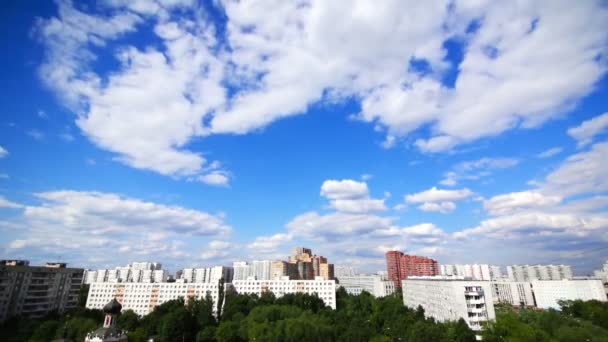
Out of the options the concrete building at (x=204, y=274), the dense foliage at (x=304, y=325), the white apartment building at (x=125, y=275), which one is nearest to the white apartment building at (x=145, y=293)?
the dense foliage at (x=304, y=325)

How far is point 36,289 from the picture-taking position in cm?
5331

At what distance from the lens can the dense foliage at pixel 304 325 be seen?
33.9m

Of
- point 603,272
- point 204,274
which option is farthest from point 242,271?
point 603,272

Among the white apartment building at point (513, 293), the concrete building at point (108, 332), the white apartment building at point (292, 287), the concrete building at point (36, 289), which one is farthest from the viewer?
the white apartment building at point (513, 293)

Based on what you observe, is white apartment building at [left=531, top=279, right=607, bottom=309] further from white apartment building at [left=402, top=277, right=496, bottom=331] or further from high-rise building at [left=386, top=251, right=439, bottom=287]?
white apartment building at [left=402, top=277, right=496, bottom=331]

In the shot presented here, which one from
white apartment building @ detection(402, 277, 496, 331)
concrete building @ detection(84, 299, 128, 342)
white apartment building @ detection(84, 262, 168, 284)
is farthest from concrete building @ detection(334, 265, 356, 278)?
concrete building @ detection(84, 299, 128, 342)

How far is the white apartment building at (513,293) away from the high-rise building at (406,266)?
19352 millimetres

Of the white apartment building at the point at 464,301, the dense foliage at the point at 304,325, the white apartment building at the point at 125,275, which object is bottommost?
the dense foliage at the point at 304,325

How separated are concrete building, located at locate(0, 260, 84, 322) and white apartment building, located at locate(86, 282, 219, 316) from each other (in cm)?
1662

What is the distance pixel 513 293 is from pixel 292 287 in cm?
7825

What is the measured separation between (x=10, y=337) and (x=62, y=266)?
27.8 metres

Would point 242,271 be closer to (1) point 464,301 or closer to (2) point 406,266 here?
(2) point 406,266

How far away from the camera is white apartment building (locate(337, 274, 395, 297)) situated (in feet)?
354

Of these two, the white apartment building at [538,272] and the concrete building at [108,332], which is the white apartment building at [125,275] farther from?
the white apartment building at [538,272]
